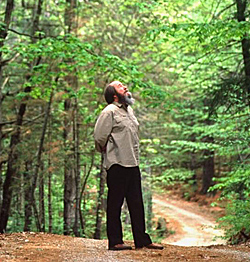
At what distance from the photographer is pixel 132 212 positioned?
6.18 m

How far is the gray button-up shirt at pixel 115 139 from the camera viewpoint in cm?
600

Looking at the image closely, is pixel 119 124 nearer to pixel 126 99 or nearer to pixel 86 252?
pixel 126 99

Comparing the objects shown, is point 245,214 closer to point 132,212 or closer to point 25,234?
point 132,212

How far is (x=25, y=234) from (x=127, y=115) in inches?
123

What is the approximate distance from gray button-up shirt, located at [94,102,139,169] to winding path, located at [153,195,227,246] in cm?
1067

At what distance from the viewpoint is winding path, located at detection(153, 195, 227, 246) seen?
1892 cm

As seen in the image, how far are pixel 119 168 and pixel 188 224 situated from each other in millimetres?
18879

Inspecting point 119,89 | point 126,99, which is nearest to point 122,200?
point 126,99

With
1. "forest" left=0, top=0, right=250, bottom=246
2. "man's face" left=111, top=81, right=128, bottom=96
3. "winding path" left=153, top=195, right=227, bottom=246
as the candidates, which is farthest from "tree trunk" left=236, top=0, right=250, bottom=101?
"winding path" left=153, top=195, right=227, bottom=246

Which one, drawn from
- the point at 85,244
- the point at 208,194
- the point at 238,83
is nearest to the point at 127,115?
the point at 85,244

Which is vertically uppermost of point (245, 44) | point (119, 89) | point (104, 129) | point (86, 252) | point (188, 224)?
point (245, 44)

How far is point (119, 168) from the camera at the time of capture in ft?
19.7

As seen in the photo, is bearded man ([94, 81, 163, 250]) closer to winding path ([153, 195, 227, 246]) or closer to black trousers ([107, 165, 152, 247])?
black trousers ([107, 165, 152, 247])

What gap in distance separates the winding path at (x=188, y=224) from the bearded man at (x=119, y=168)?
10.2 meters
